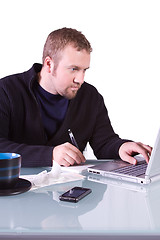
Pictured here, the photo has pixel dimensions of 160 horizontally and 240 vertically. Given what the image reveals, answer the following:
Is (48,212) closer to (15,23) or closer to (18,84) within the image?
(18,84)

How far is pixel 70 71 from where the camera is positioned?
1621mm

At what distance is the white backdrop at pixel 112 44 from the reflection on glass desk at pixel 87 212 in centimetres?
217

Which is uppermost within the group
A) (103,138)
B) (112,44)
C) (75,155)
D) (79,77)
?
(112,44)

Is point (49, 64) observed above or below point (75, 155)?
above

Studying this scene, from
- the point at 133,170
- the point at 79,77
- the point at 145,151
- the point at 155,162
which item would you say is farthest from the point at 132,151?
the point at 79,77

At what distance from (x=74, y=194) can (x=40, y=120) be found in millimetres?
834

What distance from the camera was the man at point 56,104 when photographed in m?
1.59

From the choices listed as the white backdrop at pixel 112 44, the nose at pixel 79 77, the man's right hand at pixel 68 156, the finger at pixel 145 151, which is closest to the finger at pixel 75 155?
the man's right hand at pixel 68 156

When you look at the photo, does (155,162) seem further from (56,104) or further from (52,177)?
(56,104)

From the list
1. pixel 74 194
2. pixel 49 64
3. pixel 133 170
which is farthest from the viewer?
pixel 49 64

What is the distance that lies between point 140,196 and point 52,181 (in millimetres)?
269

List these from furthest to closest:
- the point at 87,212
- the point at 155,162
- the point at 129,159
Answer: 1. the point at 129,159
2. the point at 155,162
3. the point at 87,212

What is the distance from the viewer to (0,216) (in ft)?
2.22

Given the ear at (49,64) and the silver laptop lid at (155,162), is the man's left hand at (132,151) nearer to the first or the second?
the silver laptop lid at (155,162)
